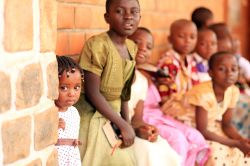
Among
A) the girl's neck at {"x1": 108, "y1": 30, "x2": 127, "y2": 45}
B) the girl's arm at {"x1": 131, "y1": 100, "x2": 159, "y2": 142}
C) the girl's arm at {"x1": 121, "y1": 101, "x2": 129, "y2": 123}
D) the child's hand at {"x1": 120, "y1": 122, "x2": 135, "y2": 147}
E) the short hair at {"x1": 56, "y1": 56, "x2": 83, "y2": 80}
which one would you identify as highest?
the girl's neck at {"x1": 108, "y1": 30, "x2": 127, "y2": 45}

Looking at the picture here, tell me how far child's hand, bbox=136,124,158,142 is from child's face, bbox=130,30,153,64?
1.99 ft

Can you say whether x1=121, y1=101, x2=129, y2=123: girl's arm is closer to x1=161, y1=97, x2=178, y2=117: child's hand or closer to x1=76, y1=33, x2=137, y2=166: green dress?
x1=76, y1=33, x2=137, y2=166: green dress

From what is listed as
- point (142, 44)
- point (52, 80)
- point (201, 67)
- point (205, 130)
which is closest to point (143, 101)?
point (142, 44)

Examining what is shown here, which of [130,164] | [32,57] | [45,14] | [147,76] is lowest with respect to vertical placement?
[130,164]

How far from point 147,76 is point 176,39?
73 cm

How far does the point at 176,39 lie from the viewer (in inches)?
167

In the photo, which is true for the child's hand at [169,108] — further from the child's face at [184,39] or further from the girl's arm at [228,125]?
the child's face at [184,39]

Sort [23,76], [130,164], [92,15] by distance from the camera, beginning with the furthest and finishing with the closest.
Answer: [92,15], [130,164], [23,76]

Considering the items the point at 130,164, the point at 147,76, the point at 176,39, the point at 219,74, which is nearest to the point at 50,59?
the point at 130,164

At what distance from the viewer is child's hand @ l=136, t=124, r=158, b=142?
118 inches

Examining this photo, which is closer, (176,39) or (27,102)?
(27,102)

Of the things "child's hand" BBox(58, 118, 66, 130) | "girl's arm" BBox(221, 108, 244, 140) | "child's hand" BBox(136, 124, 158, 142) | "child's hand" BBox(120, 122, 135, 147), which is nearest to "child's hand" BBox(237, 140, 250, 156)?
"girl's arm" BBox(221, 108, 244, 140)

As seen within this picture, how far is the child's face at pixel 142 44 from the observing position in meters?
3.48

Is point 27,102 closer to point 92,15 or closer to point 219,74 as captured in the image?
point 92,15
